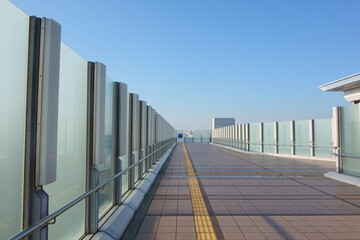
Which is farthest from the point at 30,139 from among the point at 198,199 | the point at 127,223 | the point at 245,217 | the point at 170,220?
the point at 198,199

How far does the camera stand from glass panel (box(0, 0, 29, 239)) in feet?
5.98

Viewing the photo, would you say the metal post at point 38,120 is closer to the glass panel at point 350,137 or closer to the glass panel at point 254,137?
the glass panel at point 350,137

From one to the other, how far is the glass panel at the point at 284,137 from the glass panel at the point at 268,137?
644 millimetres

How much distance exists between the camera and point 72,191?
119 inches

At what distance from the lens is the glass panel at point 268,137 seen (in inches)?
719

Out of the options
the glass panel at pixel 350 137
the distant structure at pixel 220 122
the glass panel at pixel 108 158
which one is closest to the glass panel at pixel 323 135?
the glass panel at pixel 350 137

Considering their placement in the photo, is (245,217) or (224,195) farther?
(224,195)

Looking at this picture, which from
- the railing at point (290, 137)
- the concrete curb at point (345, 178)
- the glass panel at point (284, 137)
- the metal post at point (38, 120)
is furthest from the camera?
the glass panel at point (284, 137)

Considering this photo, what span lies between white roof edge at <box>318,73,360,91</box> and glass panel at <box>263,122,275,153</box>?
18.7 feet

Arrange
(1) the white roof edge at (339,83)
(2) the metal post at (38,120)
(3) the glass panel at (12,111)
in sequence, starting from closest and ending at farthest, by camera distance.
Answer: (3) the glass panel at (12,111)
(2) the metal post at (38,120)
(1) the white roof edge at (339,83)

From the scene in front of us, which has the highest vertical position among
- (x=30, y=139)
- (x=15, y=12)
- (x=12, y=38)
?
(x=15, y=12)

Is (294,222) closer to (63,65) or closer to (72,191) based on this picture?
(72,191)

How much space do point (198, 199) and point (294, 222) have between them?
6.94ft

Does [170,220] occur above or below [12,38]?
below
